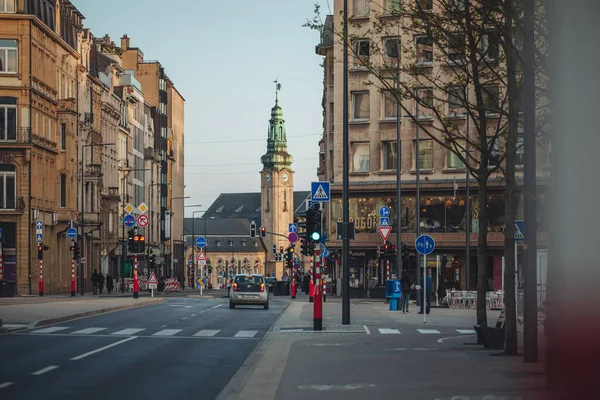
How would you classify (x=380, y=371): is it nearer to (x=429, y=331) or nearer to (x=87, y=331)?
(x=429, y=331)

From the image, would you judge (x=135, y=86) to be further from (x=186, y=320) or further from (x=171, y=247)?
(x=186, y=320)

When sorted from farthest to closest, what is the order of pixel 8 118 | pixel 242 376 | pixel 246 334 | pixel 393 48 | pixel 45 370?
1. pixel 8 118
2. pixel 393 48
3. pixel 246 334
4. pixel 45 370
5. pixel 242 376

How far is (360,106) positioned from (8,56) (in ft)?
74.7

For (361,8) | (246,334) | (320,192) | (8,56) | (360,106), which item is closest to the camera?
(246,334)

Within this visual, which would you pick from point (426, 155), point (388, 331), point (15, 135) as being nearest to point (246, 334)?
point (388, 331)

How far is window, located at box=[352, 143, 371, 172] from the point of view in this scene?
74.8 m

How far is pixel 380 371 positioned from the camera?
1628 cm

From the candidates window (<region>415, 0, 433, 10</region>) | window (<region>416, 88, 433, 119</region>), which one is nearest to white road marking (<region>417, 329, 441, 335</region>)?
window (<region>416, 88, 433, 119</region>)

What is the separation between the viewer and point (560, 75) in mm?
3842

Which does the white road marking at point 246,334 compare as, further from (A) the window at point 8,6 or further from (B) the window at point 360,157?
(A) the window at point 8,6

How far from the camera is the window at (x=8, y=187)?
229ft

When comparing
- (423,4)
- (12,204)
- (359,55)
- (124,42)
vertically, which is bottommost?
(12,204)

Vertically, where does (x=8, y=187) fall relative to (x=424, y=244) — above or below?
above

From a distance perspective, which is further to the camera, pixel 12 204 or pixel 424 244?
pixel 12 204
